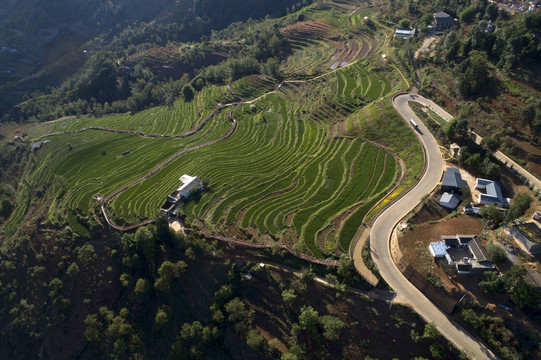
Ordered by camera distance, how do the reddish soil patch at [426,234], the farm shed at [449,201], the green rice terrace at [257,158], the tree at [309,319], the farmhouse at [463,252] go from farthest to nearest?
1. the green rice terrace at [257,158]
2. the farm shed at [449,201]
3. the reddish soil patch at [426,234]
4. the tree at [309,319]
5. the farmhouse at [463,252]

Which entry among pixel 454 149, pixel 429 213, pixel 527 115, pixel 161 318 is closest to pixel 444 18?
A: pixel 527 115

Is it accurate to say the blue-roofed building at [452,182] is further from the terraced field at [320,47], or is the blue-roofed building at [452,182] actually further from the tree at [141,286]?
the terraced field at [320,47]

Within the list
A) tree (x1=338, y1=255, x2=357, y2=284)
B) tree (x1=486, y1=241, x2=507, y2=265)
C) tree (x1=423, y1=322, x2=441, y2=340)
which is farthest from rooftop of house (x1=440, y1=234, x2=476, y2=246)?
tree (x1=338, y1=255, x2=357, y2=284)

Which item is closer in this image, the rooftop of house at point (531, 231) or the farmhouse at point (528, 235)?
the farmhouse at point (528, 235)

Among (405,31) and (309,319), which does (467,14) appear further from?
(309,319)

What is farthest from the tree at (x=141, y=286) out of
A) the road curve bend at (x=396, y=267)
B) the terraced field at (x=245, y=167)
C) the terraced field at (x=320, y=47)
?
the terraced field at (x=320, y=47)

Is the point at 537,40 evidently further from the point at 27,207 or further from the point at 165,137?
the point at 27,207

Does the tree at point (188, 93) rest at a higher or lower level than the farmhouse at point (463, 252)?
higher

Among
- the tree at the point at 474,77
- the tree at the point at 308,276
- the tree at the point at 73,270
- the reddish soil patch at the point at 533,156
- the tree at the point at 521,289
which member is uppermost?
the tree at the point at 474,77
